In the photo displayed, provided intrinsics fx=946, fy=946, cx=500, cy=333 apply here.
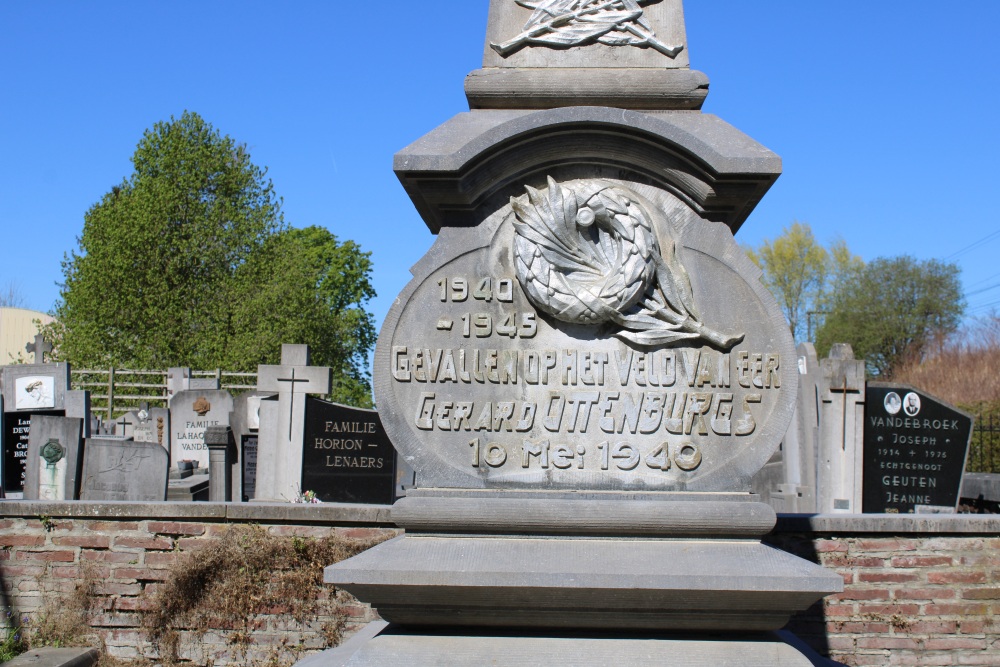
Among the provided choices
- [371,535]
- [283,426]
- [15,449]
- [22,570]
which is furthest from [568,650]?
[15,449]

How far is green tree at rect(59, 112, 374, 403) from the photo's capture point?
30375mm

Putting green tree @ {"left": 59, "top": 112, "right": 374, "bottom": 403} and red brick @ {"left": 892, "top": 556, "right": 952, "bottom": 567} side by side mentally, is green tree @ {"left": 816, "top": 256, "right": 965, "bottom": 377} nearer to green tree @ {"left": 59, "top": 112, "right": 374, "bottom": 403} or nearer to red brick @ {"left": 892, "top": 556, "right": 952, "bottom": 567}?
green tree @ {"left": 59, "top": 112, "right": 374, "bottom": 403}

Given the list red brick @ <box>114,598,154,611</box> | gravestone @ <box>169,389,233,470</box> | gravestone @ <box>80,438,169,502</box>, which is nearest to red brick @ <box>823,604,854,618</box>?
red brick @ <box>114,598,154,611</box>

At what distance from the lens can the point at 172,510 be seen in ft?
20.9

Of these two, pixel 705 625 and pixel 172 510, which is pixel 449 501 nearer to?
pixel 705 625

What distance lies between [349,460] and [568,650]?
23.9 feet

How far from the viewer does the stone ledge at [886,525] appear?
6.00 meters

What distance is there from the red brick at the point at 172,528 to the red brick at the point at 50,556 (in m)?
0.56

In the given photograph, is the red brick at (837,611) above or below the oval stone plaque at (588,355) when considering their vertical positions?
below

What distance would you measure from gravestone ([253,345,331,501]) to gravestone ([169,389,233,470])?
592cm

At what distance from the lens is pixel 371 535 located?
6.30m

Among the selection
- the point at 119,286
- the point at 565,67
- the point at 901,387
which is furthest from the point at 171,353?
the point at 565,67

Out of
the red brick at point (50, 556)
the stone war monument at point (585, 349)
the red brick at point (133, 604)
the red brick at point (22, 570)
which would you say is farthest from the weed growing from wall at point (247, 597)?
the stone war monument at point (585, 349)

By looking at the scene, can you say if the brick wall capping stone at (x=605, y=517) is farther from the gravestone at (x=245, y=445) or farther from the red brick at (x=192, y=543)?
the gravestone at (x=245, y=445)
